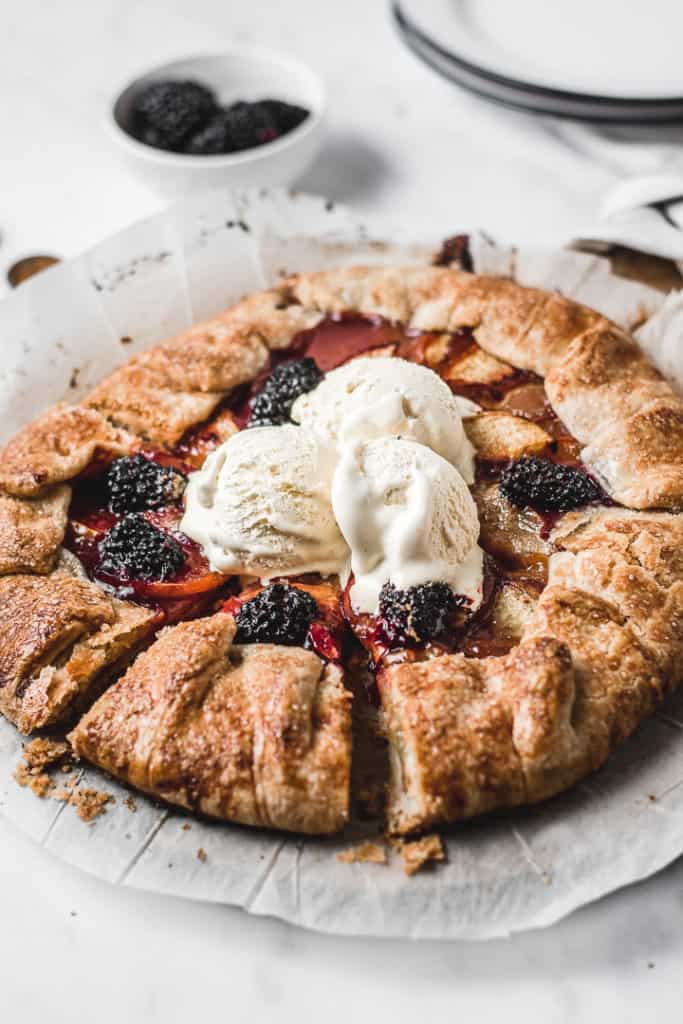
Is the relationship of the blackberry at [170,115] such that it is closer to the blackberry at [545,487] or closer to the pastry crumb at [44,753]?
the blackberry at [545,487]

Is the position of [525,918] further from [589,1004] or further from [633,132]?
[633,132]

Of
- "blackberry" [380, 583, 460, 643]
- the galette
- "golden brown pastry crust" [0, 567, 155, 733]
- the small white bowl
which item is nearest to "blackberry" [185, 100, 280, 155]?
the small white bowl

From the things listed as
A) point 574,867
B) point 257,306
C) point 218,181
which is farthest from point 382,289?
point 574,867

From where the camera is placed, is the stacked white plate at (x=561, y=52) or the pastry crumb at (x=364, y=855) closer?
the pastry crumb at (x=364, y=855)

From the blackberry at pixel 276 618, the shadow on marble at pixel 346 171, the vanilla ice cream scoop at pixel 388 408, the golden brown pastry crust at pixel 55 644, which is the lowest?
the golden brown pastry crust at pixel 55 644

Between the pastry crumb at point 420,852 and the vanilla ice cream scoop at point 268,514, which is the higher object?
the vanilla ice cream scoop at point 268,514

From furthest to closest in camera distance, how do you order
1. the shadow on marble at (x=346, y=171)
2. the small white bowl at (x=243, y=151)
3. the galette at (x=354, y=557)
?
the shadow on marble at (x=346, y=171) → the small white bowl at (x=243, y=151) → the galette at (x=354, y=557)

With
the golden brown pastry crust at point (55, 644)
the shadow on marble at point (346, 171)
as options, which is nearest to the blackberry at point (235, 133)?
the shadow on marble at point (346, 171)
